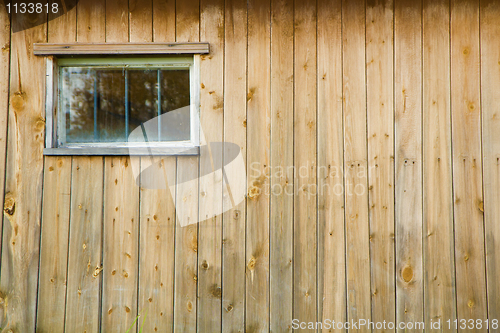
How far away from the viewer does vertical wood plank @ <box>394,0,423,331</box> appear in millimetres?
1826

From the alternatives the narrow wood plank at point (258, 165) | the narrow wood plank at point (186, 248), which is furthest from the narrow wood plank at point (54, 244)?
the narrow wood plank at point (258, 165)

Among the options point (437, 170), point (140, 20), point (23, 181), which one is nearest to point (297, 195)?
point (437, 170)

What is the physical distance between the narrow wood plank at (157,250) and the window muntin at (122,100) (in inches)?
8.6

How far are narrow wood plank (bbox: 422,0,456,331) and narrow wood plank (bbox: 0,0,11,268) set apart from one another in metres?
2.49

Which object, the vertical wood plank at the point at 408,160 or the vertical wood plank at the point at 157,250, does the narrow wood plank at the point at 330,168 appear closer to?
the vertical wood plank at the point at 408,160

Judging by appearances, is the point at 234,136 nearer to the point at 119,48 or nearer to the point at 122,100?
the point at 122,100

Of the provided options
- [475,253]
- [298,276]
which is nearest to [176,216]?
[298,276]

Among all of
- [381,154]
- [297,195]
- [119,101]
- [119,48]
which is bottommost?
[297,195]

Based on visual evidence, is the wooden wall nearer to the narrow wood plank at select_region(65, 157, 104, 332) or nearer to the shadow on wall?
the narrow wood plank at select_region(65, 157, 104, 332)

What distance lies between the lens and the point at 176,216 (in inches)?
72.8

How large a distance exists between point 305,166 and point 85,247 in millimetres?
1375

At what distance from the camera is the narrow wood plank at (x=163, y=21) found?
1.89 metres

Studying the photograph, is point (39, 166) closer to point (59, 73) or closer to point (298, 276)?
point (59, 73)

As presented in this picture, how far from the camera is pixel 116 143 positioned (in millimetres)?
1920
